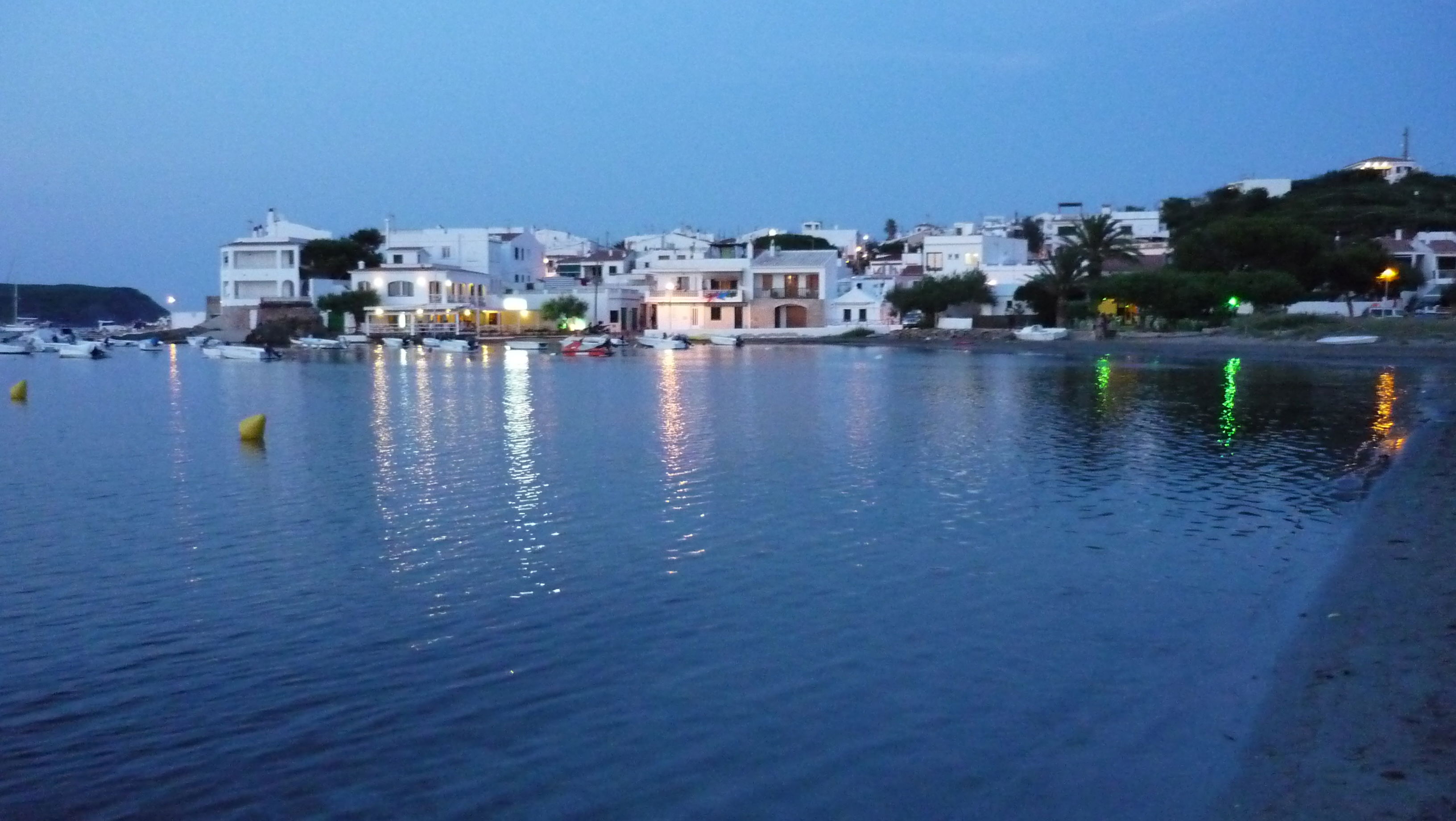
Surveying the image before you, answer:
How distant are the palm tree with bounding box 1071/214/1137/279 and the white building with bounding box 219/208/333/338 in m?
57.7

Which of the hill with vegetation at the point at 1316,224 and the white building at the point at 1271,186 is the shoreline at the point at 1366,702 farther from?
the white building at the point at 1271,186

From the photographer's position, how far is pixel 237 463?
23.3 metres

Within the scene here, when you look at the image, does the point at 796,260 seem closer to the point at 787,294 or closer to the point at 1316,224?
the point at 787,294

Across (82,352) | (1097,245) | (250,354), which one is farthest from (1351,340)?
(82,352)

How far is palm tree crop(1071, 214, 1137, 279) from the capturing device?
74.2m

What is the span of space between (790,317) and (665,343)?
579 inches

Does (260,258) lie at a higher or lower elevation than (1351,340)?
higher

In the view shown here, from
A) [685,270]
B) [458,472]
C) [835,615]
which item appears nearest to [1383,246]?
[685,270]

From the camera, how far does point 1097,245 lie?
74.4 metres

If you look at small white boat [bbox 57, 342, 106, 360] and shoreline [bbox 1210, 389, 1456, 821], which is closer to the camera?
shoreline [bbox 1210, 389, 1456, 821]

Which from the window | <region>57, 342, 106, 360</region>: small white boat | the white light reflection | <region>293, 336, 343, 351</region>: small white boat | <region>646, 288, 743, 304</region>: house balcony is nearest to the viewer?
the white light reflection

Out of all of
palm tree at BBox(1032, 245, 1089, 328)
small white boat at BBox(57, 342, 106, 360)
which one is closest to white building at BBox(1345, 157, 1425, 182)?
palm tree at BBox(1032, 245, 1089, 328)

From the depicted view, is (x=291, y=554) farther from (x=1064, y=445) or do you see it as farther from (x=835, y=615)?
(x=1064, y=445)

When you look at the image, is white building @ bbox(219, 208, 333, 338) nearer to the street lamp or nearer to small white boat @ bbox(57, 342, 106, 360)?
small white boat @ bbox(57, 342, 106, 360)
